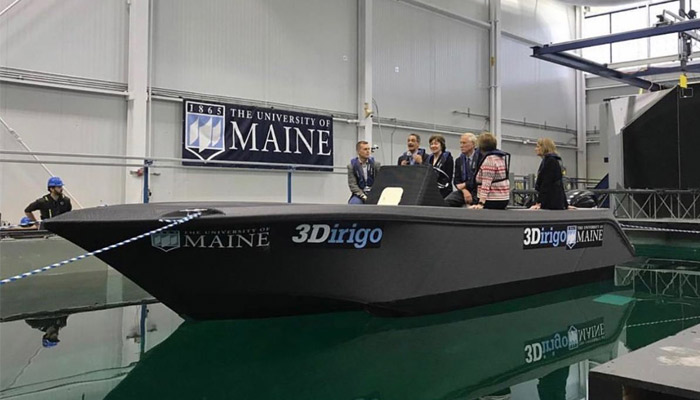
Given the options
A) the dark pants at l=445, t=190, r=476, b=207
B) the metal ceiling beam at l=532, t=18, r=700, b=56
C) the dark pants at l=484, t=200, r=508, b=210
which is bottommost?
the dark pants at l=484, t=200, r=508, b=210

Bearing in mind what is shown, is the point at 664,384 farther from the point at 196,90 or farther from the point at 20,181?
the point at 196,90

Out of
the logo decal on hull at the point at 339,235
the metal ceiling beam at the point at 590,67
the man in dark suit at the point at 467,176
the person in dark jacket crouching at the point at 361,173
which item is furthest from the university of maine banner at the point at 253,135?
the logo decal on hull at the point at 339,235

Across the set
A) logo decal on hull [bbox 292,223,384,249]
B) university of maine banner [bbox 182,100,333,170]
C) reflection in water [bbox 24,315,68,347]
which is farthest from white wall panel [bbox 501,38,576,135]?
reflection in water [bbox 24,315,68,347]

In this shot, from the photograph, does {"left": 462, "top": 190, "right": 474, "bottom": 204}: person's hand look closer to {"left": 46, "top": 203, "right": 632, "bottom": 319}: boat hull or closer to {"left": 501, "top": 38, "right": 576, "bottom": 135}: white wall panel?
{"left": 46, "top": 203, "right": 632, "bottom": 319}: boat hull

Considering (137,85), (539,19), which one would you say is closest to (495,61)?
(539,19)

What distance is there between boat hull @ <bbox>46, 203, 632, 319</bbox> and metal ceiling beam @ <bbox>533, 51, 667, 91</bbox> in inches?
305

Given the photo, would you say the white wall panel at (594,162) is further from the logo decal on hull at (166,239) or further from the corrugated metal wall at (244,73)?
the logo decal on hull at (166,239)

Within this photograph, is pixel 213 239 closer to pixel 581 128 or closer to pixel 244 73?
pixel 244 73

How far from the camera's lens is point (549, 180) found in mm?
4098

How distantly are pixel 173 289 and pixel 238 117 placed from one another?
585 centimetres

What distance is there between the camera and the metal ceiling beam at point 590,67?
1024 centimetres

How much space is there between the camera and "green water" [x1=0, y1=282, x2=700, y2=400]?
2098 millimetres

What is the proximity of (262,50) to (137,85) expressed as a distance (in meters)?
2.16

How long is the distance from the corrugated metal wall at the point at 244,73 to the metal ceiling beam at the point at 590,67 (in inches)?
85.1
